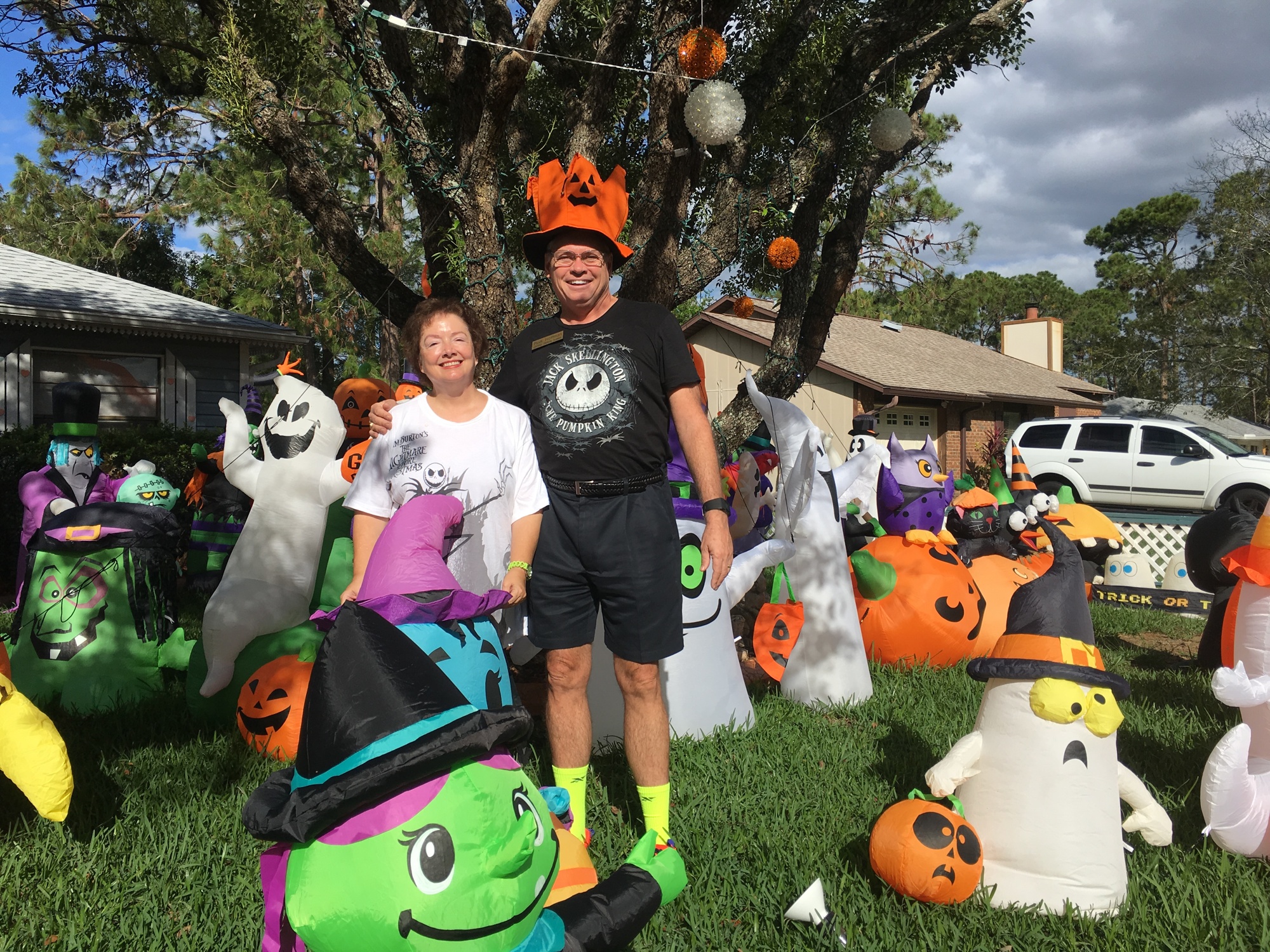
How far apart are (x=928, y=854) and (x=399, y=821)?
5.38 feet

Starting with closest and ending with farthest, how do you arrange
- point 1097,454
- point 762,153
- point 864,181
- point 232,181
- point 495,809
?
point 495,809 → point 864,181 → point 762,153 → point 1097,454 → point 232,181

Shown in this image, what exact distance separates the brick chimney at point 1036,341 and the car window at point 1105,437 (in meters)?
12.2

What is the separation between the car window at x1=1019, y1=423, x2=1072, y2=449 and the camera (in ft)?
53.9

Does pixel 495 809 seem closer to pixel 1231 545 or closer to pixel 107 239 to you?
pixel 1231 545

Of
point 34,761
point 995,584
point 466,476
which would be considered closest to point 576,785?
point 466,476

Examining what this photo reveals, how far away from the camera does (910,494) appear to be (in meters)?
7.44

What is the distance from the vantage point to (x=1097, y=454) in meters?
15.7

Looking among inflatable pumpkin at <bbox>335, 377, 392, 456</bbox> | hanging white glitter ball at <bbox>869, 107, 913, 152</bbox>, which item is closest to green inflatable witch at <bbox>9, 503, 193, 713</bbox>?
inflatable pumpkin at <bbox>335, 377, 392, 456</bbox>

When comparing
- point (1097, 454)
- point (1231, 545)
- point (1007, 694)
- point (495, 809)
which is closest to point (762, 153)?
point (1231, 545)

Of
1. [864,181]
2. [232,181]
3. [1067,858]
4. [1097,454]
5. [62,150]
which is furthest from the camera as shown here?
[62,150]

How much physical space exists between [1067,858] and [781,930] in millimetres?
857

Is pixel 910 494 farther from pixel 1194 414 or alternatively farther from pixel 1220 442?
pixel 1194 414

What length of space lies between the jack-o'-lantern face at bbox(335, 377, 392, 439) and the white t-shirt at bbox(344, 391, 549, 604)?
2225 millimetres

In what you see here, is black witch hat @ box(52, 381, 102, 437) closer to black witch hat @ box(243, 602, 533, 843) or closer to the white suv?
black witch hat @ box(243, 602, 533, 843)
